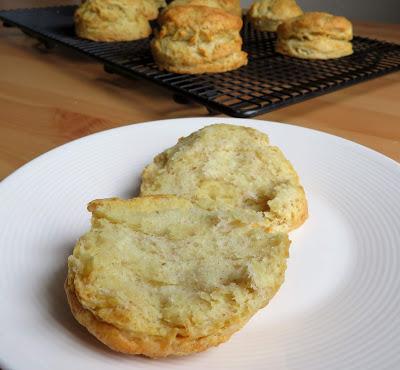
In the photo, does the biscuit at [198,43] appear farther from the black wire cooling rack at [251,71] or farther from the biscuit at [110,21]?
the biscuit at [110,21]

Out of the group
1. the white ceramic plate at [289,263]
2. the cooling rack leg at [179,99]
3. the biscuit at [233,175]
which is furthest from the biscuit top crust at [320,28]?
the biscuit at [233,175]

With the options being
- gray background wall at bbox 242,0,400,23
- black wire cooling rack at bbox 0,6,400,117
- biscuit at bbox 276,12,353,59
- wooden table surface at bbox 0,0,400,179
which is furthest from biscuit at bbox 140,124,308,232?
gray background wall at bbox 242,0,400,23

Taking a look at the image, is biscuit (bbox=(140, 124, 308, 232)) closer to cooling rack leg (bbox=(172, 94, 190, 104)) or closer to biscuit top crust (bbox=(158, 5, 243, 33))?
cooling rack leg (bbox=(172, 94, 190, 104))

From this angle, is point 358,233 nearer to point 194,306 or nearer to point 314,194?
point 314,194

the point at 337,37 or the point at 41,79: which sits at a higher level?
the point at 337,37

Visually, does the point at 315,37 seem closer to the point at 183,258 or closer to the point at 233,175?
the point at 233,175

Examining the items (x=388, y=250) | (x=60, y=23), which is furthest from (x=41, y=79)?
(x=388, y=250)

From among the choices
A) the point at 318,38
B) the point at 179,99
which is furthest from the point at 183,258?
the point at 318,38

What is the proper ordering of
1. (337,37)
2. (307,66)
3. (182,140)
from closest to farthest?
(182,140) < (307,66) < (337,37)
